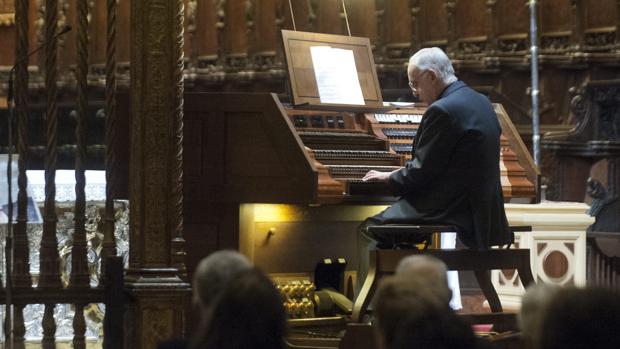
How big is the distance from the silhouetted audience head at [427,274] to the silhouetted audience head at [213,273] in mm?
417

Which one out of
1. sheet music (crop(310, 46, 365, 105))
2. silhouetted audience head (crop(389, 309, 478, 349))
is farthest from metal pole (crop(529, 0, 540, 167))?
silhouetted audience head (crop(389, 309, 478, 349))

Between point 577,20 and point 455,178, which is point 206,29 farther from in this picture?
point 455,178

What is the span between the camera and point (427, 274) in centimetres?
351

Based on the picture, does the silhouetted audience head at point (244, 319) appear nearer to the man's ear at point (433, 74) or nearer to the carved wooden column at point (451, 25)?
the man's ear at point (433, 74)

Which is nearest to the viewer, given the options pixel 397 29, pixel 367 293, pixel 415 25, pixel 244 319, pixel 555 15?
pixel 244 319

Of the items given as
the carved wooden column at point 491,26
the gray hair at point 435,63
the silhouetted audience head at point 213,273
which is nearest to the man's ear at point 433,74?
the gray hair at point 435,63

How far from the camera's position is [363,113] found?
689 cm

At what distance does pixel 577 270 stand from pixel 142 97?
337 cm

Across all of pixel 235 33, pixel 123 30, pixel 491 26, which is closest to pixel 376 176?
pixel 491 26

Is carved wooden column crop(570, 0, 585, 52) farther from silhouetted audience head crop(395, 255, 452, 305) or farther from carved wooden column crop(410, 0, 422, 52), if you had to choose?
silhouetted audience head crop(395, 255, 452, 305)

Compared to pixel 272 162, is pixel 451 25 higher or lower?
higher

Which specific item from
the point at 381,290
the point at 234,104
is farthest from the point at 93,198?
the point at 381,290

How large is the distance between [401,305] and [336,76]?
13.3 ft

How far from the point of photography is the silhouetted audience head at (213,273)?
326 centimetres
